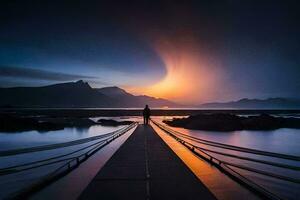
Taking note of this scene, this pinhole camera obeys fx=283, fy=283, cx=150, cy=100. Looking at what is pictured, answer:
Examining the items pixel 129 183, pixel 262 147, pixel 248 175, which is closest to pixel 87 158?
pixel 129 183

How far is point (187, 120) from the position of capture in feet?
175

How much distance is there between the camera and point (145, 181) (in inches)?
340

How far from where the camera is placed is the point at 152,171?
10.0m

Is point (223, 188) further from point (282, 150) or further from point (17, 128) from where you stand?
point (17, 128)

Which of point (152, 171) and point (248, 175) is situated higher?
point (152, 171)

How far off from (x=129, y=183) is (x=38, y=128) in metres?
40.0

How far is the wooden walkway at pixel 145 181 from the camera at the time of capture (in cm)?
729

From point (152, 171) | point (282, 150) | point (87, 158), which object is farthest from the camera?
point (282, 150)

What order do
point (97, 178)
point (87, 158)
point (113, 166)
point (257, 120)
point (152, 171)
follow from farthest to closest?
point (257, 120), point (87, 158), point (113, 166), point (152, 171), point (97, 178)

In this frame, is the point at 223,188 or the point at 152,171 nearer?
the point at 223,188

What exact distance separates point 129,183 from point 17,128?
4240 centimetres

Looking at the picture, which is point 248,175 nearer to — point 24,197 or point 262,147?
point 24,197

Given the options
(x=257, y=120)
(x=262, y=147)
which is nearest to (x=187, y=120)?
(x=257, y=120)

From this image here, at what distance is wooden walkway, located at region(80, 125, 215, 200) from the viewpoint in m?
7.29
